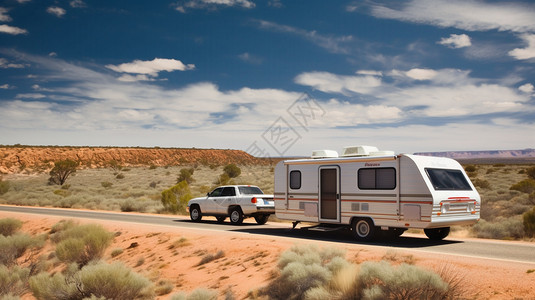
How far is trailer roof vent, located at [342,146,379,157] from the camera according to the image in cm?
1441

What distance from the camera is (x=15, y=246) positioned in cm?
A: 1720

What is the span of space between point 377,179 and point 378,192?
1.32 ft

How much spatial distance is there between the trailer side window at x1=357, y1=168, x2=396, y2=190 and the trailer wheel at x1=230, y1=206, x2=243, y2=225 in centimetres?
701

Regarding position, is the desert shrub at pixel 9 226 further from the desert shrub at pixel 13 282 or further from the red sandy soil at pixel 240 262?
the desert shrub at pixel 13 282

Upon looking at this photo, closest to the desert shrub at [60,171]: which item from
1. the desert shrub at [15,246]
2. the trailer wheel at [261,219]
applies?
the desert shrub at [15,246]

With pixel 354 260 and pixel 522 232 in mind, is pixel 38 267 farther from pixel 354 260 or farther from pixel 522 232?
pixel 522 232

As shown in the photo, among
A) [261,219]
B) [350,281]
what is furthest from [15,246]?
[350,281]

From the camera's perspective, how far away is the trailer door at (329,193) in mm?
14492

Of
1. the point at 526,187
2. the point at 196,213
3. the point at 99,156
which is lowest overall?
the point at 196,213

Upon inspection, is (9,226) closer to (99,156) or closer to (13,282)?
(13,282)

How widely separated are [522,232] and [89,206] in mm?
27654

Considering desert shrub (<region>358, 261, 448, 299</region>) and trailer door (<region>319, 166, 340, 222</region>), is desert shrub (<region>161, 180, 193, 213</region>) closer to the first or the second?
trailer door (<region>319, 166, 340, 222</region>)

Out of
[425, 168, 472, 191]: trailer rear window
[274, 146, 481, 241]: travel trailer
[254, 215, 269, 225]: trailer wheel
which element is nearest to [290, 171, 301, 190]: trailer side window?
[274, 146, 481, 241]: travel trailer

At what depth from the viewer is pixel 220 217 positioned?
67.4ft
